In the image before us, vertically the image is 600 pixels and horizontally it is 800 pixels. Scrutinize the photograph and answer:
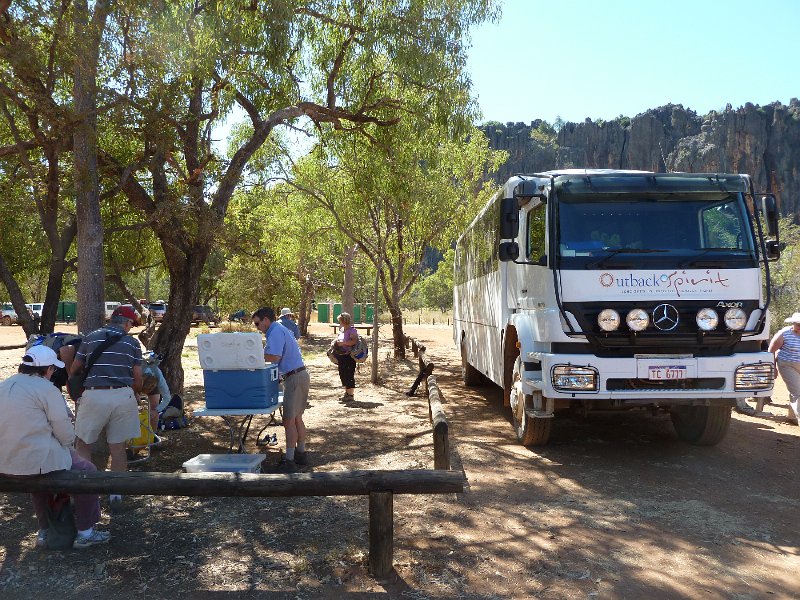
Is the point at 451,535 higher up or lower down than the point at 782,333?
lower down

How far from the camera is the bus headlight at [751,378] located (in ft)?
22.4

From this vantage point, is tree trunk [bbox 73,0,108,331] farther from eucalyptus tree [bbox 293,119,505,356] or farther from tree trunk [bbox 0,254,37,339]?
eucalyptus tree [bbox 293,119,505,356]

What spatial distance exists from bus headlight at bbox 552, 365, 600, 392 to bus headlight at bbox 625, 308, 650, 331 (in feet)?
1.92

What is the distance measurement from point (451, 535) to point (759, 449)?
495 cm

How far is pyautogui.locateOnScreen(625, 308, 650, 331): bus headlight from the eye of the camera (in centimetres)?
674

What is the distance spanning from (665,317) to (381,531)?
3.90m

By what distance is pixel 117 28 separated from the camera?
8703 mm

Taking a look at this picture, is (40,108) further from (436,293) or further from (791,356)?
(436,293)

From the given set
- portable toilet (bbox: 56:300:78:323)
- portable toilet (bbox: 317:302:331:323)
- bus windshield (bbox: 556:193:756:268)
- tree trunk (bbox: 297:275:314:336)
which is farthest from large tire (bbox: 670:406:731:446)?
portable toilet (bbox: 56:300:78:323)

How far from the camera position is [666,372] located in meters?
6.77

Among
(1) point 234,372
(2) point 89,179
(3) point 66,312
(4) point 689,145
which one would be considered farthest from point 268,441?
(4) point 689,145

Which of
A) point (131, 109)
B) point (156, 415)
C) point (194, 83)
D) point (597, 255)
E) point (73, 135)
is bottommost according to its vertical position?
point (156, 415)

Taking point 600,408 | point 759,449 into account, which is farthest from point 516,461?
point 759,449

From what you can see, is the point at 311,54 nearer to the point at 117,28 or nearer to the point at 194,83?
the point at 194,83
